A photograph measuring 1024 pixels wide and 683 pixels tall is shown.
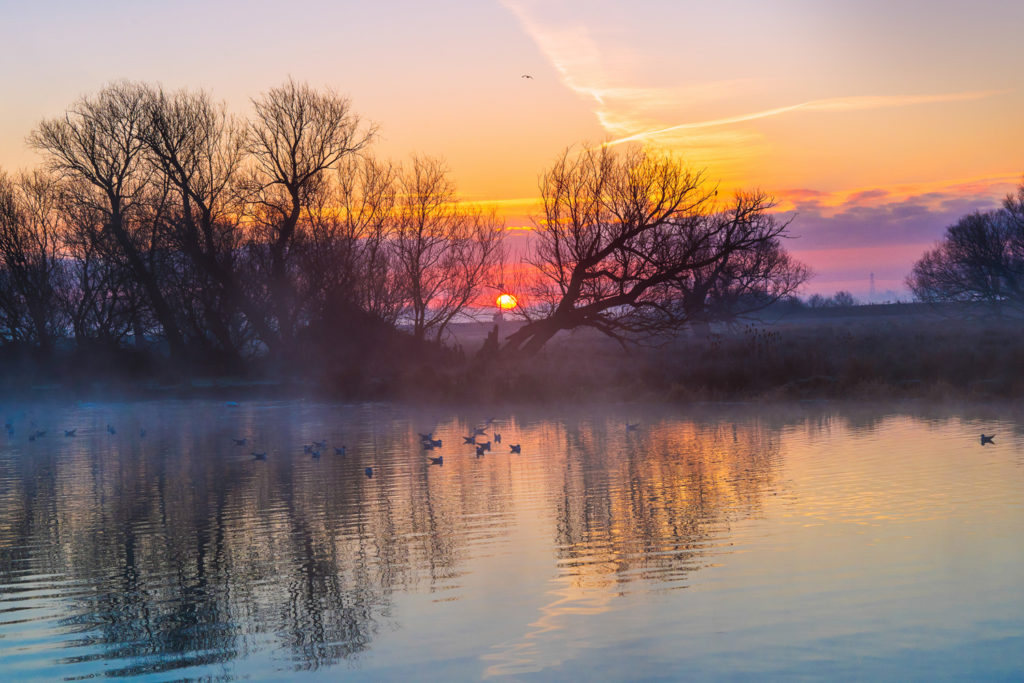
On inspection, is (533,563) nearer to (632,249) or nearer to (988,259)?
(632,249)

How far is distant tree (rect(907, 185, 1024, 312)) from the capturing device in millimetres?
71000

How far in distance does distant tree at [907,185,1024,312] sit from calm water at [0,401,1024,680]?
59.6m

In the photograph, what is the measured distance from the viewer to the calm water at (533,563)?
6.89 meters

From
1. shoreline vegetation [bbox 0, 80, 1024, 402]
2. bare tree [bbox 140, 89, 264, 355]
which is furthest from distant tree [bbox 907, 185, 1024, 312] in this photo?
bare tree [bbox 140, 89, 264, 355]

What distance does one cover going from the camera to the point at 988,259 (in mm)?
72250

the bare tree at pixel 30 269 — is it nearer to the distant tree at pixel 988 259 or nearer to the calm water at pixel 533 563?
the calm water at pixel 533 563

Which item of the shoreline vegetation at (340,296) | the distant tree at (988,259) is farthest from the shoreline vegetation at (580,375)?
the distant tree at (988,259)

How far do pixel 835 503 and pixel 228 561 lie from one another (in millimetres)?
7123

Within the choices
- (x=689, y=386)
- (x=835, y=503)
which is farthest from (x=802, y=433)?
(x=689, y=386)

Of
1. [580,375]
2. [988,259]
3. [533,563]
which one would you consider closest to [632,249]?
[580,375]

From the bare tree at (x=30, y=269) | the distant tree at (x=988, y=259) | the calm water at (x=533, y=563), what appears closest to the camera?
the calm water at (x=533, y=563)

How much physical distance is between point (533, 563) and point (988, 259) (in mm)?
72328

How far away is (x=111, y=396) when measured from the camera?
4072cm

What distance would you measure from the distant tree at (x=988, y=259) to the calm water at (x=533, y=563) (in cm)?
5960
